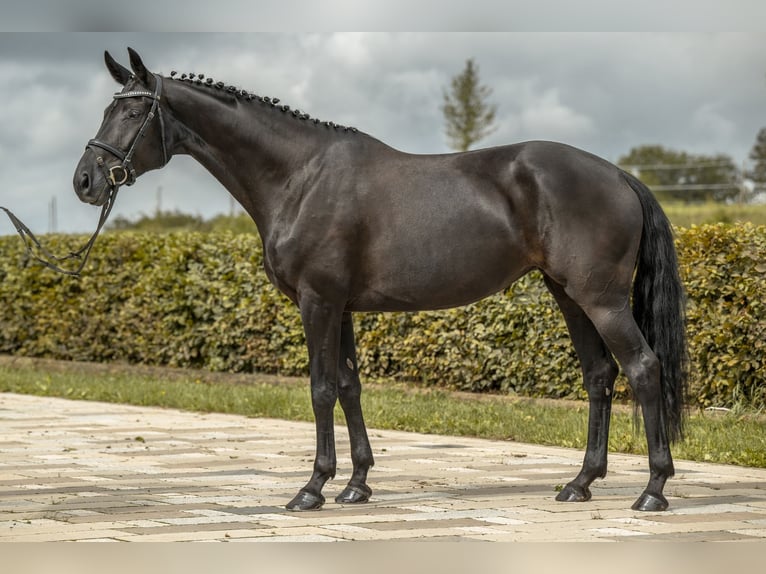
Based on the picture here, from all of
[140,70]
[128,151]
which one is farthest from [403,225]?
[140,70]

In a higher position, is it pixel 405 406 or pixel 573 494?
pixel 405 406

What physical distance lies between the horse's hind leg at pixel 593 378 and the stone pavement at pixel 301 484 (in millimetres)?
205

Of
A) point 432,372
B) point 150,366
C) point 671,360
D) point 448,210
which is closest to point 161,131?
point 448,210

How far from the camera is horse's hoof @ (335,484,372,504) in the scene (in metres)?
6.48

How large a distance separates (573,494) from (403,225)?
5.82ft

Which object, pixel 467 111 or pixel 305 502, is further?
pixel 467 111

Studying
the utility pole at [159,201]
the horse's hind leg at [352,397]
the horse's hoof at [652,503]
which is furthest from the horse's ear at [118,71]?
the utility pole at [159,201]

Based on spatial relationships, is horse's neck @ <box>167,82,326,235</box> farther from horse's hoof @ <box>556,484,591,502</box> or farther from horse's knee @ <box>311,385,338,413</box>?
horse's hoof @ <box>556,484,591,502</box>

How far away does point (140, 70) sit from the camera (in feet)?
20.9

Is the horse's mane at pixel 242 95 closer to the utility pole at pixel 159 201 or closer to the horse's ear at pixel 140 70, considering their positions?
the horse's ear at pixel 140 70

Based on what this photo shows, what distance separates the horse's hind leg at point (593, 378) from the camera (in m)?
6.63

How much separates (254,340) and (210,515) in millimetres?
8229

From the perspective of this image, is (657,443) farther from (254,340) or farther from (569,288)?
(254,340)

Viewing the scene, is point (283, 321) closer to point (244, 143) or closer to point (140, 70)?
point (244, 143)
